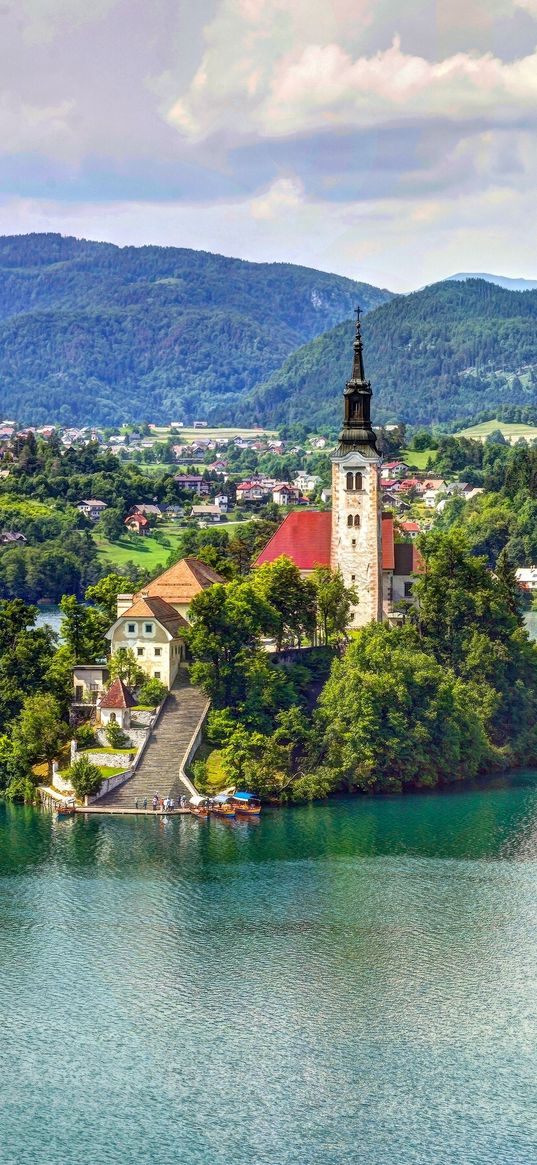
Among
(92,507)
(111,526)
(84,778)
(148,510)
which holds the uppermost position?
(148,510)

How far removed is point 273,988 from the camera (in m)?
42.8

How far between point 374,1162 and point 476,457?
164466 mm

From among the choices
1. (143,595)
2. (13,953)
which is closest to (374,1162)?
(13,953)

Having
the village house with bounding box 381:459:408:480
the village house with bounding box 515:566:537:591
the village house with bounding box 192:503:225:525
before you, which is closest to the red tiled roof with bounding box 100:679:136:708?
the village house with bounding box 515:566:537:591

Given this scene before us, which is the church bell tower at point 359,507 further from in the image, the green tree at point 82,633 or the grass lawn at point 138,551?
the grass lawn at point 138,551

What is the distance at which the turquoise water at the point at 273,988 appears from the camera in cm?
3581

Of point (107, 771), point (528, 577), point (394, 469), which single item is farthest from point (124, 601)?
point (394, 469)

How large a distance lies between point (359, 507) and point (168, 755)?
15.8m

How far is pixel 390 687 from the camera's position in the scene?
204 feet

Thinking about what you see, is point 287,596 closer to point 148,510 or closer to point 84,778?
point 84,778

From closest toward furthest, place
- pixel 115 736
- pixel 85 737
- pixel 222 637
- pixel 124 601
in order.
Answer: pixel 115 736, pixel 85 737, pixel 222 637, pixel 124 601

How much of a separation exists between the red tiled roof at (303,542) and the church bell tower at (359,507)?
190 centimetres

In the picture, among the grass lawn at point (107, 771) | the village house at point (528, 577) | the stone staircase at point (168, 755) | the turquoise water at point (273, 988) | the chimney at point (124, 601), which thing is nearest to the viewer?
the turquoise water at point (273, 988)

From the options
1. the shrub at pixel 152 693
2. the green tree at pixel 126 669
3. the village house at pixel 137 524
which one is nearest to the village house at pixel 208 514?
the village house at pixel 137 524
